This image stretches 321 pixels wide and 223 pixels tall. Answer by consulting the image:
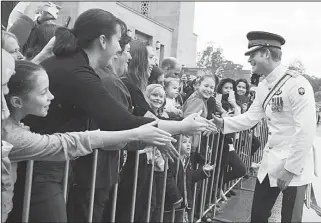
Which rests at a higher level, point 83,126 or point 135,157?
point 83,126

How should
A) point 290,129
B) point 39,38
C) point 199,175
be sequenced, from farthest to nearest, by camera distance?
1. point 199,175
2. point 39,38
3. point 290,129

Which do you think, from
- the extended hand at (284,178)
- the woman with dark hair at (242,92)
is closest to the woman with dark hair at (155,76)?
the extended hand at (284,178)

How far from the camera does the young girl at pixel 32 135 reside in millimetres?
1781

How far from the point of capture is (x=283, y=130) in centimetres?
329

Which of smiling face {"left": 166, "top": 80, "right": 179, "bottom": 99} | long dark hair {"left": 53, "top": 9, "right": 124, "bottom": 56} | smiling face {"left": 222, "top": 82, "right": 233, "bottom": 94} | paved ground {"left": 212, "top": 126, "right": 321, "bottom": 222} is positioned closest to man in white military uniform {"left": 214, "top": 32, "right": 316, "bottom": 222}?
paved ground {"left": 212, "top": 126, "right": 321, "bottom": 222}

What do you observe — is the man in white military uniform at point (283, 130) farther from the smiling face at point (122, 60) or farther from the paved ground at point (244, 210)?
the smiling face at point (122, 60)

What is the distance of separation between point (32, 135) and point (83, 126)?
457 mm

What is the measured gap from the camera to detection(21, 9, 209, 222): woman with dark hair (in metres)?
2.03

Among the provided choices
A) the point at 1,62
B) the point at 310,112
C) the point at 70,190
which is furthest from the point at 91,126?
the point at 310,112

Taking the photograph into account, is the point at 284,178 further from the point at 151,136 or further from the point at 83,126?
the point at 83,126

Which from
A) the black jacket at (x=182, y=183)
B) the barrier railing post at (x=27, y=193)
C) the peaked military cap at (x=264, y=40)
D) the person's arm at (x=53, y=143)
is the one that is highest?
the peaked military cap at (x=264, y=40)

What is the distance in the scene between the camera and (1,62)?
158cm

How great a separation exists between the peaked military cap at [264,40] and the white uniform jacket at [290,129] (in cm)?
23

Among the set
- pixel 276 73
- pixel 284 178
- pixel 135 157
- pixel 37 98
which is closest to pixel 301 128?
pixel 284 178
